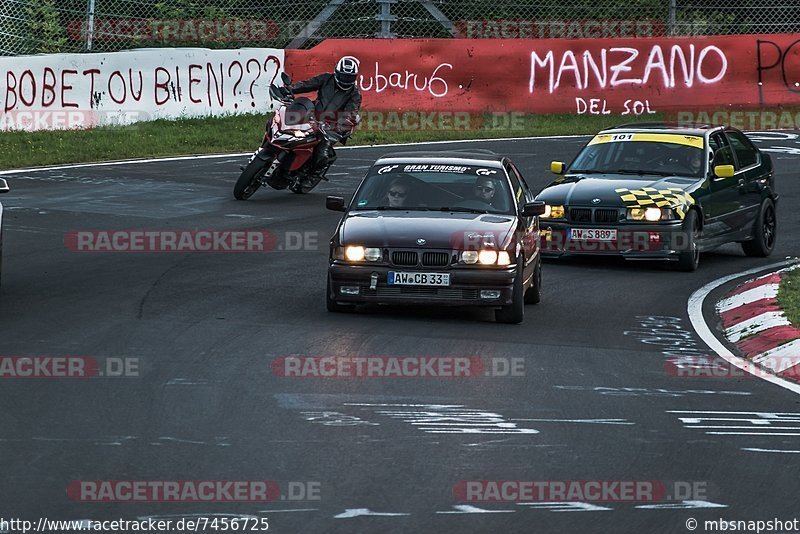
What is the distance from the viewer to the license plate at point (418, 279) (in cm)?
1176

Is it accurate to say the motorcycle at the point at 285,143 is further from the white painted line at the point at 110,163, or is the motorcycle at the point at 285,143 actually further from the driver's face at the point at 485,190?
the driver's face at the point at 485,190

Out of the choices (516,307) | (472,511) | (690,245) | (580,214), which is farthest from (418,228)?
(472,511)

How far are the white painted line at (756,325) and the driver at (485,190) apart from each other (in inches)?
90.3

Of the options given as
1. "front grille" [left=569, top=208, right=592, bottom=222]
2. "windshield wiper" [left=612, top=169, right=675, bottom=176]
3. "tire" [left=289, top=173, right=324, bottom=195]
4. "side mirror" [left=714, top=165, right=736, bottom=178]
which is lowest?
"tire" [left=289, top=173, right=324, bottom=195]

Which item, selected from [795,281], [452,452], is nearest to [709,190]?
[795,281]

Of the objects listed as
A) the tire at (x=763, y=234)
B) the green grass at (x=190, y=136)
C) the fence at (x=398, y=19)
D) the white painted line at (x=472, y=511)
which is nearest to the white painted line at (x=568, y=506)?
the white painted line at (x=472, y=511)

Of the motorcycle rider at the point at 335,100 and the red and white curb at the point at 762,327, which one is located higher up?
the motorcycle rider at the point at 335,100

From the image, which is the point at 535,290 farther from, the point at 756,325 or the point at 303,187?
the point at 303,187

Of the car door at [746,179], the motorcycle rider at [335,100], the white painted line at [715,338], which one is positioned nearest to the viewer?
the white painted line at [715,338]

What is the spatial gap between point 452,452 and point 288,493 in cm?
119

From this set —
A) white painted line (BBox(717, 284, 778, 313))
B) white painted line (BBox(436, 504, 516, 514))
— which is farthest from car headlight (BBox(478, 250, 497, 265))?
white painted line (BBox(436, 504, 516, 514))

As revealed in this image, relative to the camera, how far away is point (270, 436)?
791 centimetres

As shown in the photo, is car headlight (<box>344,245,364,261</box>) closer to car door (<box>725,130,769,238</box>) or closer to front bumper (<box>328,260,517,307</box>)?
front bumper (<box>328,260,517,307</box>)

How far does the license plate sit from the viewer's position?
38.6 ft
